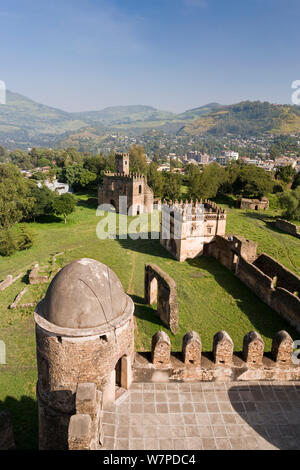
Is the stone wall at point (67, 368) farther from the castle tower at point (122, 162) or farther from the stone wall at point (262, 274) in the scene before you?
the castle tower at point (122, 162)

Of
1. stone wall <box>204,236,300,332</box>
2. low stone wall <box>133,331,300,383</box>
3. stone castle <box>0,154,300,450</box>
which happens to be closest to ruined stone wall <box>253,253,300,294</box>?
stone wall <box>204,236,300,332</box>

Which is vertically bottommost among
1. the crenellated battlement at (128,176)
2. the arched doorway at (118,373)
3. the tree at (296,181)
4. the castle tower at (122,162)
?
the arched doorway at (118,373)

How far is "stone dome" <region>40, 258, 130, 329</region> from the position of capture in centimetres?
707

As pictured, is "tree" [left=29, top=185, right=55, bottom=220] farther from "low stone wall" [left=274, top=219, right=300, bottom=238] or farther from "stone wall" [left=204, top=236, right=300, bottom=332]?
"low stone wall" [left=274, top=219, right=300, bottom=238]

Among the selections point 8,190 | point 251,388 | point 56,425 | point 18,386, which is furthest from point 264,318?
point 8,190

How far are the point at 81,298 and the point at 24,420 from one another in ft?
33.4

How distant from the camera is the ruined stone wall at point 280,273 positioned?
77.0 ft

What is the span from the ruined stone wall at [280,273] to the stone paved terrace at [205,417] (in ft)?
52.7

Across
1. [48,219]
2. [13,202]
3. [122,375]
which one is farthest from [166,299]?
[48,219]

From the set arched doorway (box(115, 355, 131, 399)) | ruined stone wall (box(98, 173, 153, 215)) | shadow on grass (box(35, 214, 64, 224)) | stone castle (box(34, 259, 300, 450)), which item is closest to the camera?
stone castle (box(34, 259, 300, 450))

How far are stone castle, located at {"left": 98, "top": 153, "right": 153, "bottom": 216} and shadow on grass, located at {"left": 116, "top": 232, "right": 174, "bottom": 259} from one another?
1298cm

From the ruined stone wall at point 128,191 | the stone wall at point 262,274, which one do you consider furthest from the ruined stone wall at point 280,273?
the ruined stone wall at point 128,191
